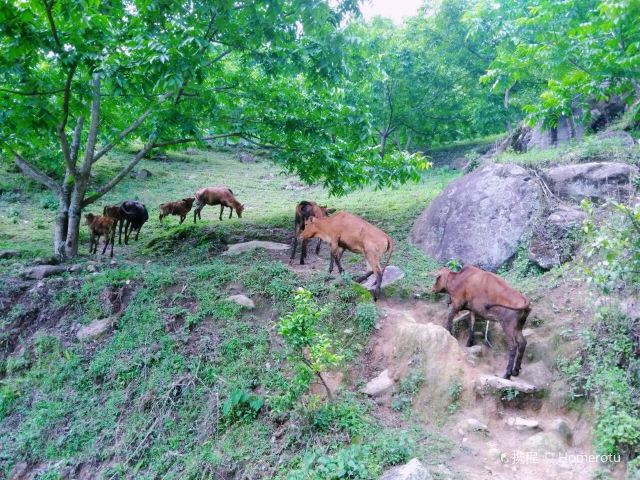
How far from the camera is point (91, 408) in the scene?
6832 millimetres

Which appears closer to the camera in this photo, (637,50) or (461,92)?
(637,50)

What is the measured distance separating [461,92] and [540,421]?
2058cm

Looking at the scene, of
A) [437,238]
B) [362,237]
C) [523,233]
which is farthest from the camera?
[437,238]

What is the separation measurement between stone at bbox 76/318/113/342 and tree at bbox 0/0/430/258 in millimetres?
3415

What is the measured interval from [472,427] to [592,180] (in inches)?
240

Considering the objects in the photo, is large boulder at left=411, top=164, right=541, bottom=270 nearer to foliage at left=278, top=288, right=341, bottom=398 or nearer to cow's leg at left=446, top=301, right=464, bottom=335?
cow's leg at left=446, top=301, right=464, bottom=335

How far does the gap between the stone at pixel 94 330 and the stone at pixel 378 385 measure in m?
4.42

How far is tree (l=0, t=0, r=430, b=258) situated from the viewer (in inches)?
275

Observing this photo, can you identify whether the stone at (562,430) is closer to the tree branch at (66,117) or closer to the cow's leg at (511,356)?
the cow's leg at (511,356)

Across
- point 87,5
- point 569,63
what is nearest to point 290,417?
point 87,5

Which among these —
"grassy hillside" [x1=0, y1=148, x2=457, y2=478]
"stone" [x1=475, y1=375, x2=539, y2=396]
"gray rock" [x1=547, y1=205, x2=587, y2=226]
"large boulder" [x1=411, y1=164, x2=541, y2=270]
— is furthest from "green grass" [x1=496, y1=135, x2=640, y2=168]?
"stone" [x1=475, y1=375, x2=539, y2=396]

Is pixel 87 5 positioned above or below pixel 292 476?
above

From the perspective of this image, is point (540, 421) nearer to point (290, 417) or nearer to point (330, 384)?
point (330, 384)

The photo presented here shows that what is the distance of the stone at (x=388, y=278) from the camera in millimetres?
8562
